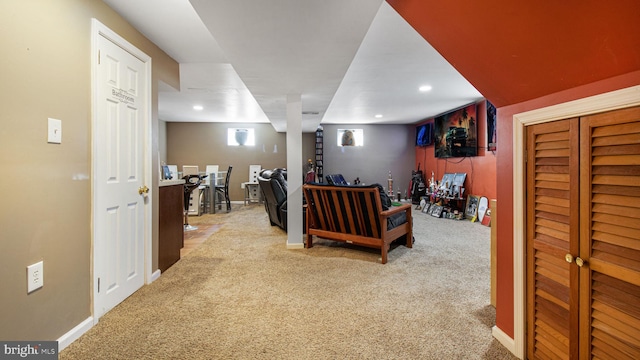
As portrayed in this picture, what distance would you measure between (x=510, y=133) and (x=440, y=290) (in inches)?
58.1

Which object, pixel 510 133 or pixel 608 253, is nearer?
pixel 608 253

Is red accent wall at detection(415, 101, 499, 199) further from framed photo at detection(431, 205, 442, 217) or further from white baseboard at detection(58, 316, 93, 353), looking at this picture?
white baseboard at detection(58, 316, 93, 353)

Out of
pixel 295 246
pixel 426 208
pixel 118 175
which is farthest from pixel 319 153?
pixel 118 175

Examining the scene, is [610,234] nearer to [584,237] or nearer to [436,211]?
[584,237]

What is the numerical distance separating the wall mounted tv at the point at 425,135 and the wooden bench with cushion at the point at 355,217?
4.38 metres

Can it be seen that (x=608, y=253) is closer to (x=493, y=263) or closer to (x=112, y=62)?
(x=493, y=263)

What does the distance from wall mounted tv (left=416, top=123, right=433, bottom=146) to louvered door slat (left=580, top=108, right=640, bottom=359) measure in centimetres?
656

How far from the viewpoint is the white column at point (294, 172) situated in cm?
362

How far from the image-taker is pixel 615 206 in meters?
1.03

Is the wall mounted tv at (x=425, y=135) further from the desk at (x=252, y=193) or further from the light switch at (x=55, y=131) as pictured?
the light switch at (x=55, y=131)

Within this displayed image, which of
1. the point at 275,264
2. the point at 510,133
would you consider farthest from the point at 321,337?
the point at 510,133

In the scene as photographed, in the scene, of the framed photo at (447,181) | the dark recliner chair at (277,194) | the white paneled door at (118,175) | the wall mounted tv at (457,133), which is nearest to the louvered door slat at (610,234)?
the white paneled door at (118,175)

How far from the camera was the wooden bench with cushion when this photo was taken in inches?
119

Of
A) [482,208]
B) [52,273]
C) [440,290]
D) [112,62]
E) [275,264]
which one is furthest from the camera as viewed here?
[482,208]
